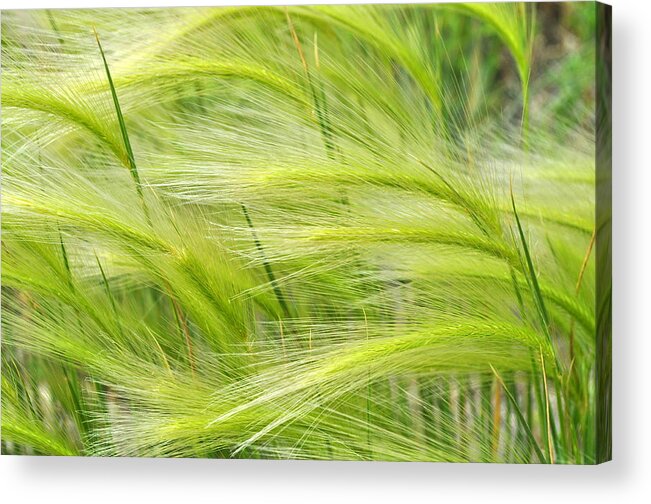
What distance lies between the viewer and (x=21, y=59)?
2311mm

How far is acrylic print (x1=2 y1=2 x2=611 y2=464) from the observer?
2176 mm

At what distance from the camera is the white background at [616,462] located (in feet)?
7.26

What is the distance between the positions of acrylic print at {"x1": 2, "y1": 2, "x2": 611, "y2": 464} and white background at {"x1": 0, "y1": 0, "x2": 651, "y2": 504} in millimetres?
Answer: 47

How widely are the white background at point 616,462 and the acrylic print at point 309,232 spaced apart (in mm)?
47

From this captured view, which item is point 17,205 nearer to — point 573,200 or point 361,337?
point 361,337

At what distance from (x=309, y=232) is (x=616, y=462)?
646mm

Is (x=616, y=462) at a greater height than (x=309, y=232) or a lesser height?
lesser

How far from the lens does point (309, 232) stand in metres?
2.22

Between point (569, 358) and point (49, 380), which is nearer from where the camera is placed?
point (569, 358)

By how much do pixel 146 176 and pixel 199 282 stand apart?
203mm

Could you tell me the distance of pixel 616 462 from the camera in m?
2.23

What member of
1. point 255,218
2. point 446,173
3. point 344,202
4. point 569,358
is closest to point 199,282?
point 255,218

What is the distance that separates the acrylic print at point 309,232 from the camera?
2176 mm

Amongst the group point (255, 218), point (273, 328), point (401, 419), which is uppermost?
point (255, 218)
